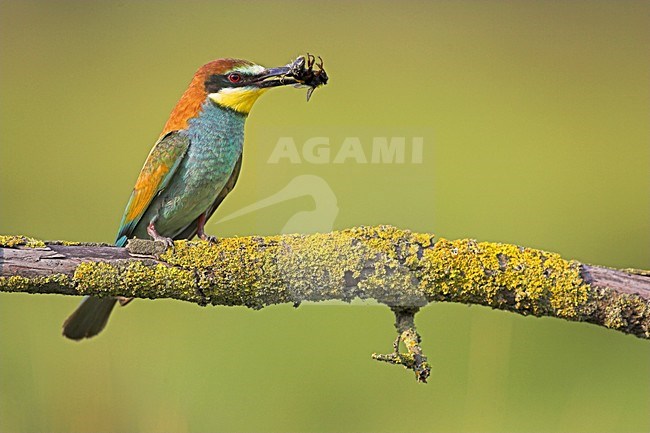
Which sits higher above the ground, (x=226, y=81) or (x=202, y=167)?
(x=226, y=81)

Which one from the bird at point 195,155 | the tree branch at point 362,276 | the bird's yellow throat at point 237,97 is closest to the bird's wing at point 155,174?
the bird at point 195,155

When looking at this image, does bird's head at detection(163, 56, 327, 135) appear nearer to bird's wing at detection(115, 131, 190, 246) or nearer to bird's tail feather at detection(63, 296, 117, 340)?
bird's wing at detection(115, 131, 190, 246)

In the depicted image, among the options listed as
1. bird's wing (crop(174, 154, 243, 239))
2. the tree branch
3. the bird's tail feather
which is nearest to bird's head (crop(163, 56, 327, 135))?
bird's wing (crop(174, 154, 243, 239))

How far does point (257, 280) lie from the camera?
1741mm

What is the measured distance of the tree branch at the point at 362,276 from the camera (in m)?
1.70

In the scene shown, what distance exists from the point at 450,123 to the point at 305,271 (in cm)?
352

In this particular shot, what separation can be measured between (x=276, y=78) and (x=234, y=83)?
0.11 meters

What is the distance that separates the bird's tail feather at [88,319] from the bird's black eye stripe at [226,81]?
1.90ft

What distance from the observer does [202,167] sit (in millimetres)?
2246

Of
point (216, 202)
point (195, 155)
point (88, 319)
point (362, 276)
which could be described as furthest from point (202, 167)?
point (362, 276)

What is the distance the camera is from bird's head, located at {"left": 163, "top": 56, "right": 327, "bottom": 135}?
7.34 ft

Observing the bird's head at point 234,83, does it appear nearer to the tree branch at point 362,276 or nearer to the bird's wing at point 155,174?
the bird's wing at point 155,174

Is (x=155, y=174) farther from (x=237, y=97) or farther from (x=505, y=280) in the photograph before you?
(x=505, y=280)

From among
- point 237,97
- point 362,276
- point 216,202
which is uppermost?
point 237,97
